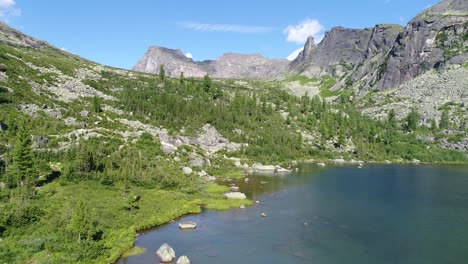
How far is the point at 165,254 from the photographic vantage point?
49906mm

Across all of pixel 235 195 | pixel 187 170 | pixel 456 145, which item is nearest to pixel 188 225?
pixel 235 195

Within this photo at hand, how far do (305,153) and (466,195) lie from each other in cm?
8183

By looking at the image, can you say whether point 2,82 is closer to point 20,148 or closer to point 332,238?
point 20,148

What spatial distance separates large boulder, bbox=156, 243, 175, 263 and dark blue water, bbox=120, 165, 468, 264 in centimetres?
115

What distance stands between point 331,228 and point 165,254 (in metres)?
31.3

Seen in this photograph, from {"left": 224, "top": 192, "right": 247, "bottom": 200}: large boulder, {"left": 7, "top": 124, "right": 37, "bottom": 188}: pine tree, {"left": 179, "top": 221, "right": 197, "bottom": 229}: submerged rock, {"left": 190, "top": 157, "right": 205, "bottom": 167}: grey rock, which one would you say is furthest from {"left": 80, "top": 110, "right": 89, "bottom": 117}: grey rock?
{"left": 179, "top": 221, "right": 197, "bottom": 229}: submerged rock

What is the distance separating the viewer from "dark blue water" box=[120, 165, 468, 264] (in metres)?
53.5

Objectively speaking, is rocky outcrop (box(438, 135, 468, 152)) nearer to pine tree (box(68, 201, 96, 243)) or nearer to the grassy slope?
the grassy slope

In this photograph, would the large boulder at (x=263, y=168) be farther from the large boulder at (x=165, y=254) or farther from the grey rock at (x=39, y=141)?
the large boulder at (x=165, y=254)

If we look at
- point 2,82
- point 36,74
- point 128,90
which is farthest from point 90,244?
point 128,90

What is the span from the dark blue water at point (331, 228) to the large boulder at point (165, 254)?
3.76ft

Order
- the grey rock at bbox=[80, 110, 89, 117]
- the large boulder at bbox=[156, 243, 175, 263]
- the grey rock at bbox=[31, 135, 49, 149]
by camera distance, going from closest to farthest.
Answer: the large boulder at bbox=[156, 243, 175, 263] → the grey rock at bbox=[31, 135, 49, 149] → the grey rock at bbox=[80, 110, 89, 117]

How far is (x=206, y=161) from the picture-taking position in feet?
401

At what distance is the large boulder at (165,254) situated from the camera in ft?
162
